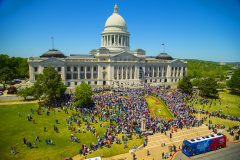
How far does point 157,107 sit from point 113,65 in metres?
36.3

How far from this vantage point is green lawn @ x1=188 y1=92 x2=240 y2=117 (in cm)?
5936

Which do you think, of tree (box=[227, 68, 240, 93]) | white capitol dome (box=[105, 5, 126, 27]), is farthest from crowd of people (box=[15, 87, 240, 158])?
white capitol dome (box=[105, 5, 126, 27])

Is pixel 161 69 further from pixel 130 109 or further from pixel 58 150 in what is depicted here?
pixel 58 150

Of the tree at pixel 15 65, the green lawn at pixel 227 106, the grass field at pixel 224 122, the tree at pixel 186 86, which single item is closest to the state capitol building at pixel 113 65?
the tree at pixel 15 65

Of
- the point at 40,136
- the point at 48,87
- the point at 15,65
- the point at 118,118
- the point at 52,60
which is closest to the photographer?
the point at 40,136

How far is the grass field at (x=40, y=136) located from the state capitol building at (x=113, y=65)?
3189 centimetres

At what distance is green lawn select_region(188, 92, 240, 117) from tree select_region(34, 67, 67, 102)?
41.3m

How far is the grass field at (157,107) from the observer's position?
2041 inches

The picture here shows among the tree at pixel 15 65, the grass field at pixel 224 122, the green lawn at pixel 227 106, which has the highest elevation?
the tree at pixel 15 65

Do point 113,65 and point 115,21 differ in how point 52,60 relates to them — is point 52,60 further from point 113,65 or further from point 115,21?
point 115,21

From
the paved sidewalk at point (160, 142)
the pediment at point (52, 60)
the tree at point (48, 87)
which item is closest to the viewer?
the paved sidewalk at point (160, 142)

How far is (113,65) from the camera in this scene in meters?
86.3

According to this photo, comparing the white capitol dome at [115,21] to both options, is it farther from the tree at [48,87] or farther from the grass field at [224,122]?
the grass field at [224,122]

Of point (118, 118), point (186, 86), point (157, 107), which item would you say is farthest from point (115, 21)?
point (118, 118)
